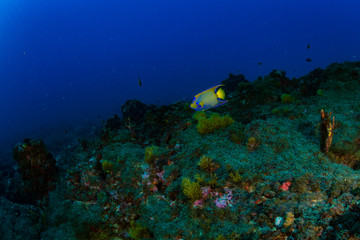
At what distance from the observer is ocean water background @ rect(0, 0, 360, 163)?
81.7 meters

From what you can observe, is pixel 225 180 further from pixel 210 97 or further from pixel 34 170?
pixel 34 170

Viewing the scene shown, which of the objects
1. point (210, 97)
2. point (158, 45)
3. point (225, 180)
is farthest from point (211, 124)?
point (158, 45)

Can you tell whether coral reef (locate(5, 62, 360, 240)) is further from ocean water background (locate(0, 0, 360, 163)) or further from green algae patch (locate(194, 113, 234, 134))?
ocean water background (locate(0, 0, 360, 163))

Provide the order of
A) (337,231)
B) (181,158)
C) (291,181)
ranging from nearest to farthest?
(337,231) → (291,181) → (181,158)

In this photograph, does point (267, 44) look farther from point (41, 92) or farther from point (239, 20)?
point (41, 92)

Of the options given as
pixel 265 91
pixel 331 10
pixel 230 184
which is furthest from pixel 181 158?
pixel 331 10

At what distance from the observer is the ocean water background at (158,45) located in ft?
268

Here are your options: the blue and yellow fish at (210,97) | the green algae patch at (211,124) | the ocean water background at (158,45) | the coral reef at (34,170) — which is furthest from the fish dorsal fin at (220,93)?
the ocean water background at (158,45)

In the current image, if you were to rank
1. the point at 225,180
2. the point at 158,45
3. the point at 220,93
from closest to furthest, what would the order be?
1. the point at 220,93
2. the point at 225,180
3. the point at 158,45

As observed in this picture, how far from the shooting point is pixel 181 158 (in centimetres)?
580

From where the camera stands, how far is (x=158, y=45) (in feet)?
522

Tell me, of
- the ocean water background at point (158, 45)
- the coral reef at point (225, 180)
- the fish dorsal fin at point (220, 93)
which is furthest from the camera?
the ocean water background at point (158, 45)

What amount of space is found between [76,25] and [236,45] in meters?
152

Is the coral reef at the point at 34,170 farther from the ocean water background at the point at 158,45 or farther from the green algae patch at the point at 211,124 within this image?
the ocean water background at the point at 158,45
